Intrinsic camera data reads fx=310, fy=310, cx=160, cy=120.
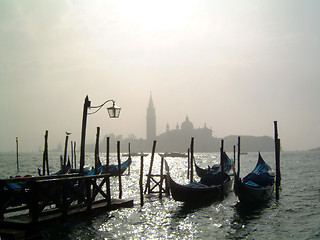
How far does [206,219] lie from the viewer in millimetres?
11156

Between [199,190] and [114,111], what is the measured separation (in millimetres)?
5740

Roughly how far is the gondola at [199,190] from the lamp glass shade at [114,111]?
14.6 feet

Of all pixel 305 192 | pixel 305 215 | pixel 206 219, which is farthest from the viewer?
pixel 305 192

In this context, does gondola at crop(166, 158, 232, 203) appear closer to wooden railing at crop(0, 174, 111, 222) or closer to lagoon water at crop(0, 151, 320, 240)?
lagoon water at crop(0, 151, 320, 240)

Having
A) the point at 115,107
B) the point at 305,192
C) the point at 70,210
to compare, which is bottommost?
the point at 305,192

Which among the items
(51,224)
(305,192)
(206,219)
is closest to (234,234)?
(206,219)

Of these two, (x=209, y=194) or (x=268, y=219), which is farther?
(x=209, y=194)

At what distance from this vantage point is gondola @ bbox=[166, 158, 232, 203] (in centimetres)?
1290

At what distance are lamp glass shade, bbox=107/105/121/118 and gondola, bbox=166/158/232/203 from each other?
175 inches

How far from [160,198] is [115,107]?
648 centimetres

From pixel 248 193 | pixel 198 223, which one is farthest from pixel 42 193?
pixel 248 193

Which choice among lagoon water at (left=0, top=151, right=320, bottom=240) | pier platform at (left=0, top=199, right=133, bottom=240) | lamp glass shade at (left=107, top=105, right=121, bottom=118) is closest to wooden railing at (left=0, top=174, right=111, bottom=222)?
pier platform at (left=0, top=199, right=133, bottom=240)

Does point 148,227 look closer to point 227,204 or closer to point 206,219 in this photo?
point 206,219

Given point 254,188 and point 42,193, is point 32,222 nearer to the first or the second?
point 42,193
